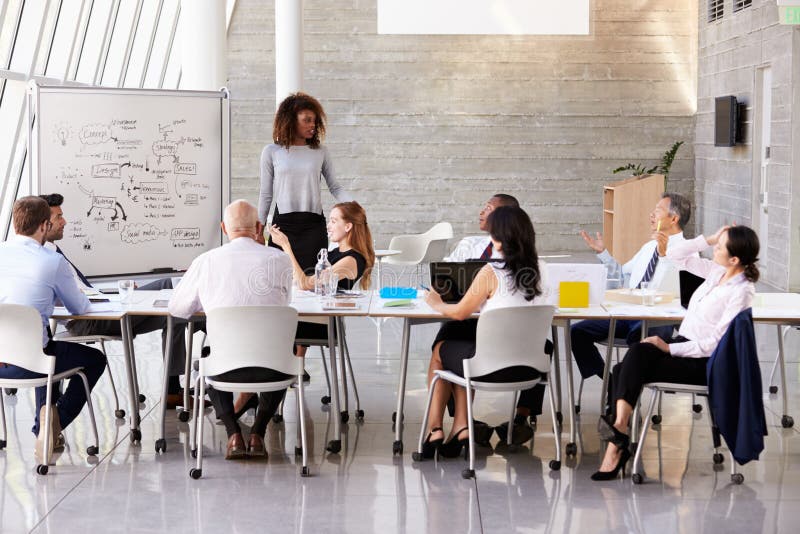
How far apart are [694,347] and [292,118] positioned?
2815 mm

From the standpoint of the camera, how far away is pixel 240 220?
4.81 meters

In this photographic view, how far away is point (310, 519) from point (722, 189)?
10.2 m

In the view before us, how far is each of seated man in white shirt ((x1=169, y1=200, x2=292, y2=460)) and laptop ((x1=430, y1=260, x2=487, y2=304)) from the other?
71cm

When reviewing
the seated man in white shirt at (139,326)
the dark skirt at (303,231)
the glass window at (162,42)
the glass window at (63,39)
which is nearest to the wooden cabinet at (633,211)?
the glass window at (162,42)

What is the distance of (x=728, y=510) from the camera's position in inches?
165

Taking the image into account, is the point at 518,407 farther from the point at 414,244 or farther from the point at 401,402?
the point at 414,244

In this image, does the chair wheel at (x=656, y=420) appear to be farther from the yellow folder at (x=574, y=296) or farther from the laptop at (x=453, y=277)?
the laptop at (x=453, y=277)

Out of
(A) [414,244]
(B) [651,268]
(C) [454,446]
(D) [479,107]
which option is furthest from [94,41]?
(C) [454,446]

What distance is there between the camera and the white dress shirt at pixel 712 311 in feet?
14.7

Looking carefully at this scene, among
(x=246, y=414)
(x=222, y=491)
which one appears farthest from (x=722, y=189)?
(x=222, y=491)

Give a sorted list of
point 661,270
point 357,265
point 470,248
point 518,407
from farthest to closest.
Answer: point 470,248 → point 661,270 → point 357,265 → point 518,407

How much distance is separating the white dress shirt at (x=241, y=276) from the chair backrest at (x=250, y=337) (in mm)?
179

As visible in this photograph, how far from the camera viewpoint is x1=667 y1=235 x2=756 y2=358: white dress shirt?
4.49m

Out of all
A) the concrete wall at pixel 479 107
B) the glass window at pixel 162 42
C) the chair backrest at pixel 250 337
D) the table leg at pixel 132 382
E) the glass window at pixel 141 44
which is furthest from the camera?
the concrete wall at pixel 479 107
